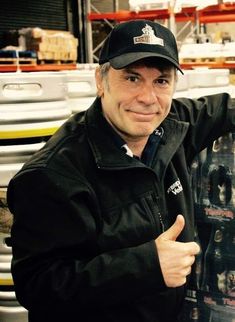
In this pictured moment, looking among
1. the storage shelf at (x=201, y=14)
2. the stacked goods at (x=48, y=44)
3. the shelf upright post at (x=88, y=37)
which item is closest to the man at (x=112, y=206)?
the storage shelf at (x=201, y=14)

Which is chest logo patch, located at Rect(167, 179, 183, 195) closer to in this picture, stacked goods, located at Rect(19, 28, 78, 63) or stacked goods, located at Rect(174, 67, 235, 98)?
stacked goods, located at Rect(174, 67, 235, 98)

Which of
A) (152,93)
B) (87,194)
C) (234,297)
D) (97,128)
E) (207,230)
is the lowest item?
(234,297)

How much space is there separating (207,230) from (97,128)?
0.72 meters

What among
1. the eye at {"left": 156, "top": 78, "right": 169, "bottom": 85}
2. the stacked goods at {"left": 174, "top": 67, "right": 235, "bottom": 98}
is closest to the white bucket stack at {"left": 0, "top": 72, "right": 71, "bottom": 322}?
the eye at {"left": 156, "top": 78, "right": 169, "bottom": 85}

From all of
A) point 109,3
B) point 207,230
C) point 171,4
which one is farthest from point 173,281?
point 109,3

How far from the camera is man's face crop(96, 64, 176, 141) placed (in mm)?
1754

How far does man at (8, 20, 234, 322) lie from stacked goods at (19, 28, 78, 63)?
617cm

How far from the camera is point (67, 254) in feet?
5.54

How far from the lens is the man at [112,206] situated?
1643 mm

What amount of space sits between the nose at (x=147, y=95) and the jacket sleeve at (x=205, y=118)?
1.57ft

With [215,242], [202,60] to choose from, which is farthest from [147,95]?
[202,60]

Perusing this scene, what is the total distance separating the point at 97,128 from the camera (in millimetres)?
1837

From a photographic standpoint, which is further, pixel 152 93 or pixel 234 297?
pixel 234 297

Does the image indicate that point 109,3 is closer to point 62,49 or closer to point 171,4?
point 62,49
